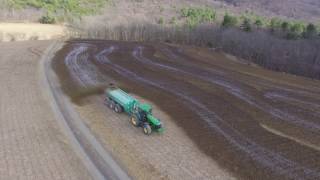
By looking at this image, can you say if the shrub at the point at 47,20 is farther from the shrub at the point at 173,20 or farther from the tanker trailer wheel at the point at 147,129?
the tanker trailer wheel at the point at 147,129

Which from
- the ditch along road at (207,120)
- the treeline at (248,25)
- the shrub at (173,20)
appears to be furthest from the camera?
the shrub at (173,20)

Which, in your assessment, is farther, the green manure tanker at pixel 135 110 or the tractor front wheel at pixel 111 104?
the tractor front wheel at pixel 111 104

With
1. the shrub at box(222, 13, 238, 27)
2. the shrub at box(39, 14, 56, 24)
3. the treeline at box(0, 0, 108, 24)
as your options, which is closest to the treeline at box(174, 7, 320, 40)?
the shrub at box(222, 13, 238, 27)

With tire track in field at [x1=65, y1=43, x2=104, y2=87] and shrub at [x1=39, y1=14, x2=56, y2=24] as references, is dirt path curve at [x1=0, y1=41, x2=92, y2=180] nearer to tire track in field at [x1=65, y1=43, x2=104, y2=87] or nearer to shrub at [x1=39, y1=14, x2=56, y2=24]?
tire track in field at [x1=65, y1=43, x2=104, y2=87]

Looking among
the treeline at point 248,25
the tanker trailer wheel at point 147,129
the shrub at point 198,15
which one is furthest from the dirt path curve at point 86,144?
the shrub at point 198,15

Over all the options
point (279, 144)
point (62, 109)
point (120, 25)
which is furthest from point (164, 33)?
point (279, 144)

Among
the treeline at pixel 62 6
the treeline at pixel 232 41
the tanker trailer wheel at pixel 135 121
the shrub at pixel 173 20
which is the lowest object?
the treeline at pixel 232 41

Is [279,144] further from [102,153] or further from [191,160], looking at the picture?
[102,153]
